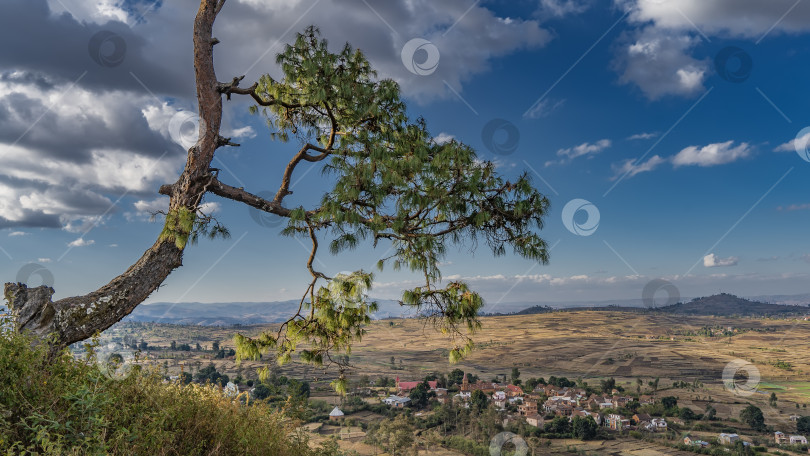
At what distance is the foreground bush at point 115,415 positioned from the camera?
282 cm

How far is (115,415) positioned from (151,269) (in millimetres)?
2343

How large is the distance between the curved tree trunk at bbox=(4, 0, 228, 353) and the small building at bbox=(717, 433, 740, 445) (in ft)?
119

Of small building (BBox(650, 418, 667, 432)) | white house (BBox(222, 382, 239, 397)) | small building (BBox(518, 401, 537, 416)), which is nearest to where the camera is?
white house (BBox(222, 382, 239, 397))

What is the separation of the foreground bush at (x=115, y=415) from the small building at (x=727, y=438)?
34.5 m

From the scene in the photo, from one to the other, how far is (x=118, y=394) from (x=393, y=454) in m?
14.7

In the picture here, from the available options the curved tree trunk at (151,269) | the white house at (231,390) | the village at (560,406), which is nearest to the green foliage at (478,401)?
the village at (560,406)

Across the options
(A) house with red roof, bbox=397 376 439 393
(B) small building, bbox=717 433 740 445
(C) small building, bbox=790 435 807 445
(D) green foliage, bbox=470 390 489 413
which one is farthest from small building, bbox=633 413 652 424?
(A) house with red roof, bbox=397 376 439 393

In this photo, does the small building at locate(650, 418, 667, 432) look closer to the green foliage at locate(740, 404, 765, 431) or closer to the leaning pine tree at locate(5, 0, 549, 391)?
the green foliage at locate(740, 404, 765, 431)

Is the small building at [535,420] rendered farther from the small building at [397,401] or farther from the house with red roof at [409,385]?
the small building at [397,401]

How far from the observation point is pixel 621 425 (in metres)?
30.5

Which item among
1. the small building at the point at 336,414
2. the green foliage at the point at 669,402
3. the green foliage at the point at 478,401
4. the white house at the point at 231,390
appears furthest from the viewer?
the green foliage at the point at 669,402

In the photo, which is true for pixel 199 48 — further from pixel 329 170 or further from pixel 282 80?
pixel 329 170

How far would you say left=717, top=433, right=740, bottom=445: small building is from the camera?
29.1 metres

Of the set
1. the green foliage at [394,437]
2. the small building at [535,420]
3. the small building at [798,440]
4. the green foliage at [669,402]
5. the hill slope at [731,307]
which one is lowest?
the small building at [798,440]
